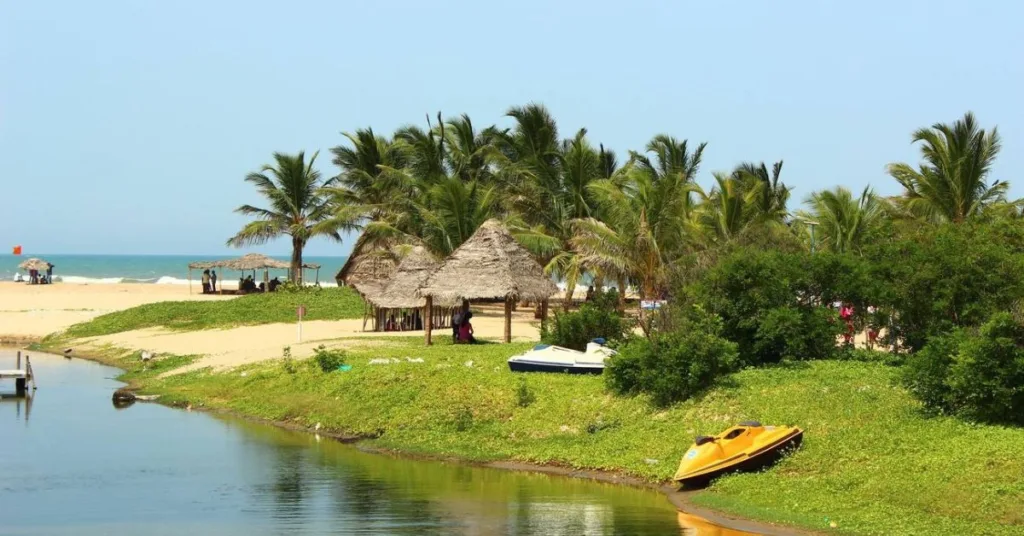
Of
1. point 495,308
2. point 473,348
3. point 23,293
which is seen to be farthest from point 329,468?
point 23,293

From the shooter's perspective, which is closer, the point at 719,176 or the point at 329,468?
the point at 329,468

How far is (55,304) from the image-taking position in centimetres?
5231

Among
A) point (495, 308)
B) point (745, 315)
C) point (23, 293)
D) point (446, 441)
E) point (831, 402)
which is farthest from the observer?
point (23, 293)

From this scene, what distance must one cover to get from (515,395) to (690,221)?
58.6ft

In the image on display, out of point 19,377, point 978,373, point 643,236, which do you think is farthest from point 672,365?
point 19,377

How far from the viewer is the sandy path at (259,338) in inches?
1142

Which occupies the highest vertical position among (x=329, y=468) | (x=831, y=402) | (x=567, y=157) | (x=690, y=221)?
(x=567, y=157)

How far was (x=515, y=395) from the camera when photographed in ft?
66.4

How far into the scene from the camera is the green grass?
38750mm

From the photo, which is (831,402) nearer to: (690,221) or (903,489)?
(903,489)

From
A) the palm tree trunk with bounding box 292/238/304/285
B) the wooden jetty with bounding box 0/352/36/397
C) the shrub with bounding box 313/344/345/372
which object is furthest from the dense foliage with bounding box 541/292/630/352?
the palm tree trunk with bounding box 292/238/304/285

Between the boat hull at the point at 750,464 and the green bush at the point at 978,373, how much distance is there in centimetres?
234

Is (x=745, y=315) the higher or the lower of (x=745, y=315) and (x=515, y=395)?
the higher

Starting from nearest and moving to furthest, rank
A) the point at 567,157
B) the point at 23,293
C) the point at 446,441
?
the point at 446,441 → the point at 567,157 → the point at 23,293
